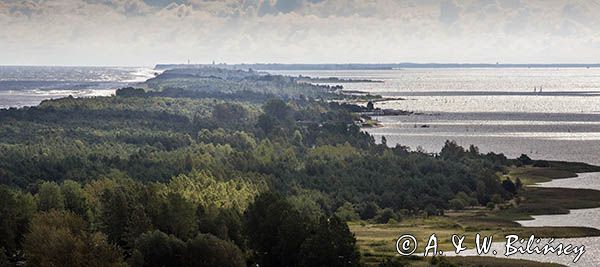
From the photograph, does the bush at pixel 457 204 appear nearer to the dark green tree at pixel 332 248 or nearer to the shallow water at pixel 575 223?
the shallow water at pixel 575 223

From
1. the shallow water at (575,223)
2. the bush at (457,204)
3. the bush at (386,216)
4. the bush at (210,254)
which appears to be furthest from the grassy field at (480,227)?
the bush at (210,254)

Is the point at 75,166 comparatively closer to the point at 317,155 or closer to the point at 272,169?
the point at 272,169

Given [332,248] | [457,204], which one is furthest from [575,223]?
[332,248]

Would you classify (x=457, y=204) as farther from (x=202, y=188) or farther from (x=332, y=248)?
(x=332, y=248)

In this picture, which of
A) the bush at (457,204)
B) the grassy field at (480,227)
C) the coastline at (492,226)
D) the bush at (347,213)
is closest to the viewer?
the grassy field at (480,227)

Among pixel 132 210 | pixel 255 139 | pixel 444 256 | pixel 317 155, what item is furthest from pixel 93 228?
pixel 255 139
